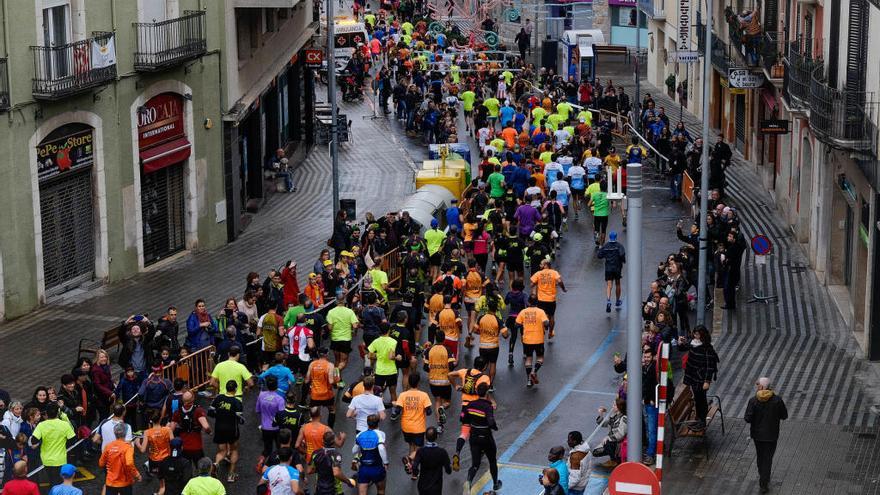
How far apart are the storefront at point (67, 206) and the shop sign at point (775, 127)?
15.1 meters

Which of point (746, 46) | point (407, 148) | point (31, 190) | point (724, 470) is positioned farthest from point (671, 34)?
point (724, 470)

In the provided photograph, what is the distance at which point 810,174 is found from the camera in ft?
130

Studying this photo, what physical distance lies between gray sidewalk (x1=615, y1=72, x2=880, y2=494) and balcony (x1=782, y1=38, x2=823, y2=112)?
11.7 ft

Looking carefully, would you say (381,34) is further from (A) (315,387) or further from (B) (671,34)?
(A) (315,387)

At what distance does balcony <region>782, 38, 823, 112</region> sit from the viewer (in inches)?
1409

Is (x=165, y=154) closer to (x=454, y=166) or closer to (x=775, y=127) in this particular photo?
(x=454, y=166)

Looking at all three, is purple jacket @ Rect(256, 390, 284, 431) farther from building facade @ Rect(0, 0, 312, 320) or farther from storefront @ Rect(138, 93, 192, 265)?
storefront @ Rect(138, 93, 192, 265)

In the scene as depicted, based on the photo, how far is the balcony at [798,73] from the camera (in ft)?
117

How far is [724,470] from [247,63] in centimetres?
2301

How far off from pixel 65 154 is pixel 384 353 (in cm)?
1083

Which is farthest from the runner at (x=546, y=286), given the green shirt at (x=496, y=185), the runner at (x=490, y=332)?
the green shirt at (x=496, y=185)

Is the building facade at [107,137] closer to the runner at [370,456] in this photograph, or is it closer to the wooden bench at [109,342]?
the wooden bench at [109,342]

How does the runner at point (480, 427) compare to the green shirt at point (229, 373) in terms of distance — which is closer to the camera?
the runner at point (480, 427)

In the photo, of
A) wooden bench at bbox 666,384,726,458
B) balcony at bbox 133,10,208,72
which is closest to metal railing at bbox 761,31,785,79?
balcony at bbox 133,10,208,72
